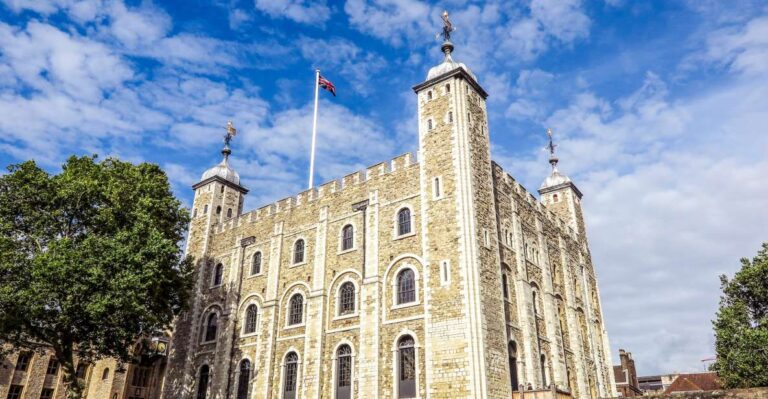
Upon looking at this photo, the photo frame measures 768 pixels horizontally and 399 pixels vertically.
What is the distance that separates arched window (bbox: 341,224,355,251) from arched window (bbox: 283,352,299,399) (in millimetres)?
6082

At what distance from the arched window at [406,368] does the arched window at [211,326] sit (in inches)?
535

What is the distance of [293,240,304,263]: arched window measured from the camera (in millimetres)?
31509

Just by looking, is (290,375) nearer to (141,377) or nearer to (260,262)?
(260,262)

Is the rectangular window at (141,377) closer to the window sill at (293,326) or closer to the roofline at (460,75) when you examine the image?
the window sill at (293,326)

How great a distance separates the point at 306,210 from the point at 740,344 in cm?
2342

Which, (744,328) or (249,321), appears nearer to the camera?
(744,328)

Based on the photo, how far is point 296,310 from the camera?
30.2 m

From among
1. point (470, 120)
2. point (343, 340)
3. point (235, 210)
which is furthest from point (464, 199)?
point (235, 210)

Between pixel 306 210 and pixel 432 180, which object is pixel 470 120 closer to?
pixel 432 180

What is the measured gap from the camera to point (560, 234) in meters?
35.9

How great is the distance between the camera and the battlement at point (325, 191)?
29.0m

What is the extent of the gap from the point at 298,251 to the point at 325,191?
368 cm

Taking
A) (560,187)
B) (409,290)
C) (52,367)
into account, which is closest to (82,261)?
(409,290)

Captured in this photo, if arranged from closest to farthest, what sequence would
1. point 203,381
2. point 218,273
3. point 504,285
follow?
point 504,285 → point 203,381 → point 218,273
